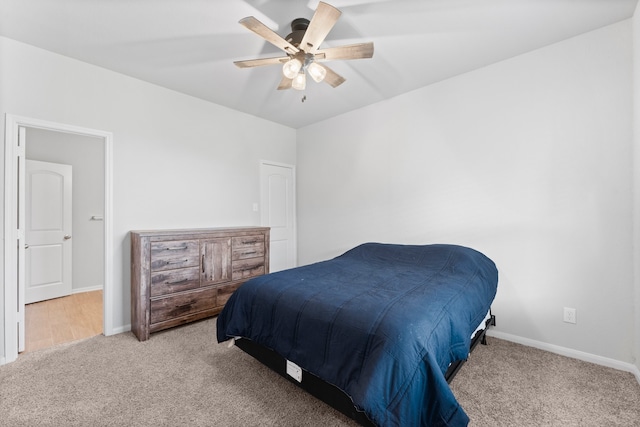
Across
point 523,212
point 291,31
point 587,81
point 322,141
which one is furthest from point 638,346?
point 322,141

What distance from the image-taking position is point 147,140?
3.04 meters

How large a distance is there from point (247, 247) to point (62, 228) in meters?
2.97

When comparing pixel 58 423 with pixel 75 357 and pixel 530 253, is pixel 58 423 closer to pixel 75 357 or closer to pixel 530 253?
pixel 75 357

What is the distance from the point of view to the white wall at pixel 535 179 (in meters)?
2.15

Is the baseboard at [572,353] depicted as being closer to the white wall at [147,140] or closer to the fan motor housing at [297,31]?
the fan motor housing at [297,31]

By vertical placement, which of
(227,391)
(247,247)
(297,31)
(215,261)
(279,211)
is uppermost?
(297,31)

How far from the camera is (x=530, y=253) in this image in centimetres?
250

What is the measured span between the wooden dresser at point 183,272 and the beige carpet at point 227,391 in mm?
380

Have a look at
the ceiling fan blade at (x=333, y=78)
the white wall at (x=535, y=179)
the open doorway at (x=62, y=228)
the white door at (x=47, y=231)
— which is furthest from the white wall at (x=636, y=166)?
the white door at (x=47, y=231)

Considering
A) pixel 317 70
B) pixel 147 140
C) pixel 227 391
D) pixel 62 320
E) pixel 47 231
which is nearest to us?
pixel 227 391

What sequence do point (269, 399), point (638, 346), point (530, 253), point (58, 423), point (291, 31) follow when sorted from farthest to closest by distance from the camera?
point (530, 253)
point (291, 31)
point (638, 346)
point (269, 399)
point (58, 423)

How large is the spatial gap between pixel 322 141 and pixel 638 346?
12.6ft

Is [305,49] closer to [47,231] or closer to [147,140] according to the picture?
[147,140]

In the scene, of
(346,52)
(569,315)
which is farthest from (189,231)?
(569,315)
